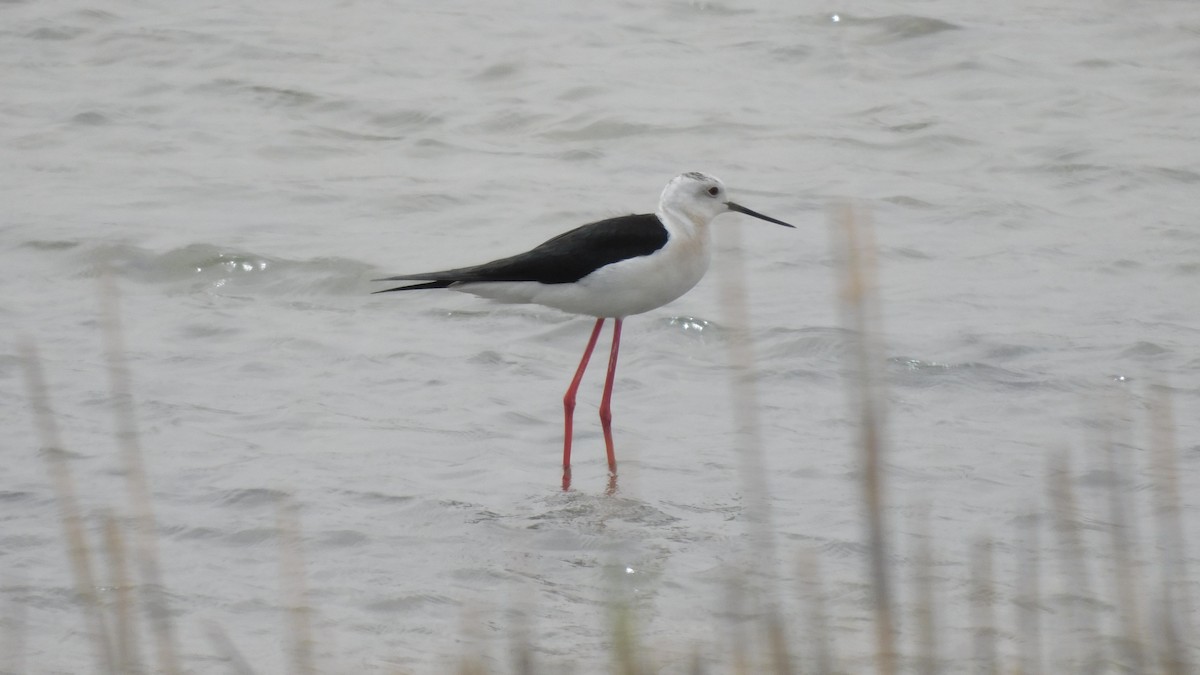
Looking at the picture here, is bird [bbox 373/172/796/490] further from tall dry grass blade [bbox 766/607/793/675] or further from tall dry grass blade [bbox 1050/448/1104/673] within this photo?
tall dry grass blade [bbox 766/607/793/675]

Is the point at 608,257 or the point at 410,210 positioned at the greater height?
the point at 608,257

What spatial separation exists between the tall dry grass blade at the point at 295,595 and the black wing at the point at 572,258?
1.10 m

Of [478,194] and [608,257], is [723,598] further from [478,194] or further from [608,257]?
[478,194]

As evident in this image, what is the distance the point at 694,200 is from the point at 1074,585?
2.51 m

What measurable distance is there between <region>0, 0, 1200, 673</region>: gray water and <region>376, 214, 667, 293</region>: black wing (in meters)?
0.47

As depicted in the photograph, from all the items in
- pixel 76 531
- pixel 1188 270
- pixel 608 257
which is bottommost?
pixel 1188 270

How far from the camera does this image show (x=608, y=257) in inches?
249

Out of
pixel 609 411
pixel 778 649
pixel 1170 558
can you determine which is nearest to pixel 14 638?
pixel 778 649

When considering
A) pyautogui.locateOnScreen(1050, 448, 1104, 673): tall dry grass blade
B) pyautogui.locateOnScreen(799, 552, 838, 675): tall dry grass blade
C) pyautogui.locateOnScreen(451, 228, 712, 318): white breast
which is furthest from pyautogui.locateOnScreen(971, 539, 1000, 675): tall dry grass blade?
pyautogui.locateOnScreen(451, 228, 712, 318): white breast

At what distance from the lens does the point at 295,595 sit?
155 inches

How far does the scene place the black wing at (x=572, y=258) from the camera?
6273 millimetres

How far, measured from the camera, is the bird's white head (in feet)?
22.0

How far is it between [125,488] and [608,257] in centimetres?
190

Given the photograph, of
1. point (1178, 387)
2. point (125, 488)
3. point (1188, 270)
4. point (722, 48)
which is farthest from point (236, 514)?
point (722, 48)
